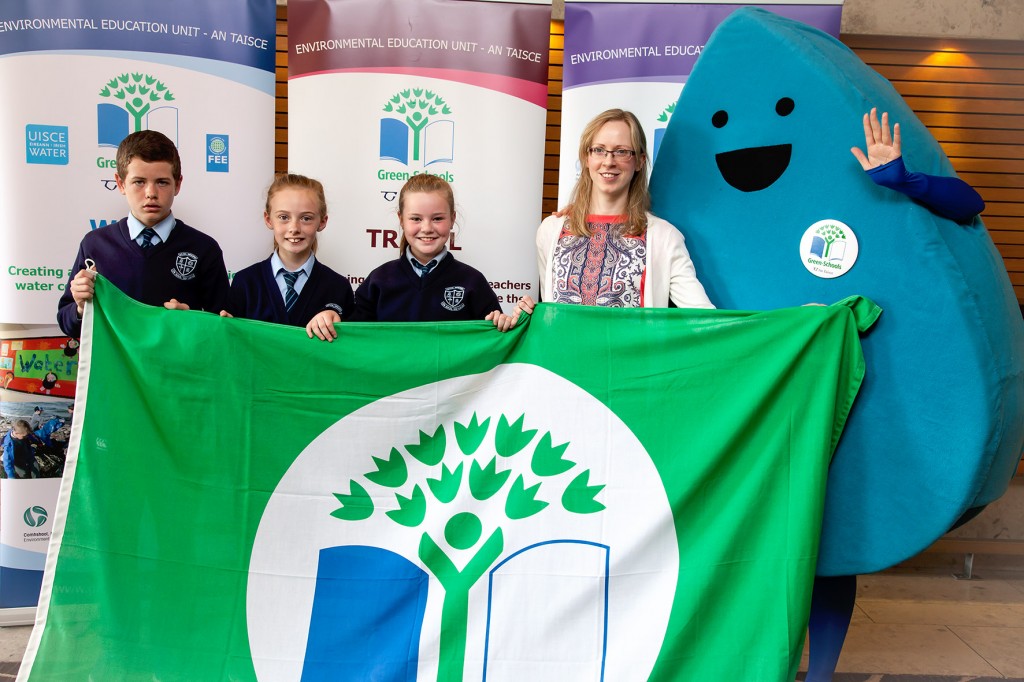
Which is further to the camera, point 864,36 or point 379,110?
point 864,36

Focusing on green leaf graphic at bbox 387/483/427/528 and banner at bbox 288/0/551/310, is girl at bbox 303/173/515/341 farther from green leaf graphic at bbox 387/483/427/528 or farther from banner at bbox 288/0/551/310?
banner at bbox 288/0/551/310

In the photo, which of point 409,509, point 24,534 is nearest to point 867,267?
point 409,509

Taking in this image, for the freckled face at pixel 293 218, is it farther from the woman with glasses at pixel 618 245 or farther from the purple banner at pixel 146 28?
the purple banner at pixel 146 28

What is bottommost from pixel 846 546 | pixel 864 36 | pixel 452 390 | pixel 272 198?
pixel 846 546

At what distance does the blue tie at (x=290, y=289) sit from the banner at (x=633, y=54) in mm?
1268

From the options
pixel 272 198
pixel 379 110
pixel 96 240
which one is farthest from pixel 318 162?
pixel 96 240

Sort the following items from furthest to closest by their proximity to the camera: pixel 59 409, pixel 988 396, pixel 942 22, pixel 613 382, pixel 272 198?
pixel 942 22, pixel 59 409, pixel 272 198, pixel 613 382, pixel 988 396

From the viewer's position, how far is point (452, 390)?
96.9 inches

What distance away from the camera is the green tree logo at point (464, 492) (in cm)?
241

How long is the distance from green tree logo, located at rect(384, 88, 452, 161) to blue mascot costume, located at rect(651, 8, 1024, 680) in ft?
3.84

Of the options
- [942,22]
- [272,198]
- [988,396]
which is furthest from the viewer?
[942,22]

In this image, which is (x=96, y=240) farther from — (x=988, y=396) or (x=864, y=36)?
(x=864, y=36)

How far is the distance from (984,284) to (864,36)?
2.70 meters

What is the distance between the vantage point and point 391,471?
2.46m
